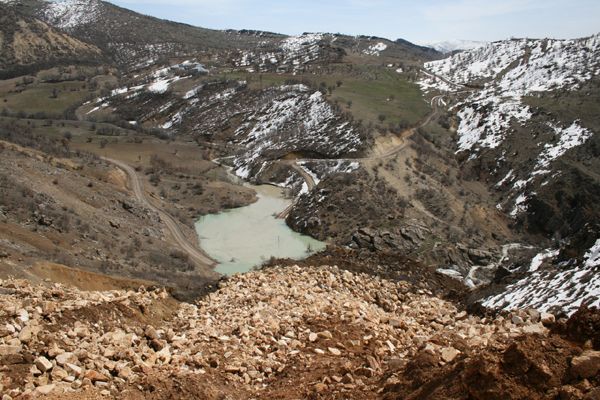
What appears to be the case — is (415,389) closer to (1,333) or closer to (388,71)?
(1,333)

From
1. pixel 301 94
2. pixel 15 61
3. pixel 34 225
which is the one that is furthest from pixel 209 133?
pixel 15 61

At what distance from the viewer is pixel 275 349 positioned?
31.1 ft

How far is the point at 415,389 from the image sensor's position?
7055 millimetres

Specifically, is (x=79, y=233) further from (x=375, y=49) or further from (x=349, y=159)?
(x=375, y=49)

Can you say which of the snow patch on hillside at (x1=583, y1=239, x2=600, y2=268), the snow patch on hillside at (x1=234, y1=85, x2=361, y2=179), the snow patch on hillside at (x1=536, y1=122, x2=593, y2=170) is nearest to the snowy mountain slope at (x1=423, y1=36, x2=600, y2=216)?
the snow patch on hillside at (x1=536, y1=122, x2=593, y2=170)

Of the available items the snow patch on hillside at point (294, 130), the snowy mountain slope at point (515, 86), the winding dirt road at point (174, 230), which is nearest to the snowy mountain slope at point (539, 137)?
the snowy mountain slope at point (515, 86)

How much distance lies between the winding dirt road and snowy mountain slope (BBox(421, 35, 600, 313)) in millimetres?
17810

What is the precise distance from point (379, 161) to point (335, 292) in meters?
40.3

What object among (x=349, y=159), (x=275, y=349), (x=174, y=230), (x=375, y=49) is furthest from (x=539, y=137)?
(x=375, y=49)

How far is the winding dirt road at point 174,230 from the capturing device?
31812 mm

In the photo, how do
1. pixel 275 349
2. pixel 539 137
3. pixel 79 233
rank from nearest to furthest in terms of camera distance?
A: pixel 275 349 → pixel 79 233 → pixel 539 137

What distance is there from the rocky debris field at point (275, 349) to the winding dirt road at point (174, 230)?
1926cm

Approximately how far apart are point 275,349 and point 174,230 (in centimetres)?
2810

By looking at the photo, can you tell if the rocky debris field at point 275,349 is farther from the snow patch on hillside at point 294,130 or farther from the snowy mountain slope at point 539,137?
the snow patch on hillside at point 294,130
